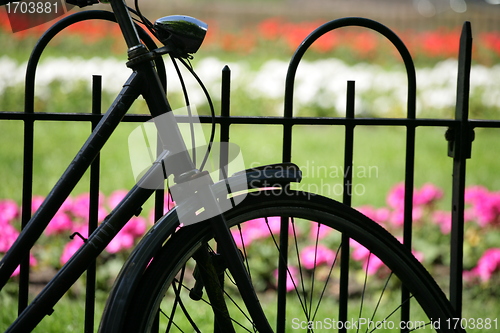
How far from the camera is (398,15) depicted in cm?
1112

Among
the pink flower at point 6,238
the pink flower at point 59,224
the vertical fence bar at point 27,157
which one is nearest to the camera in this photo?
the vertical fence bar at point 27,157

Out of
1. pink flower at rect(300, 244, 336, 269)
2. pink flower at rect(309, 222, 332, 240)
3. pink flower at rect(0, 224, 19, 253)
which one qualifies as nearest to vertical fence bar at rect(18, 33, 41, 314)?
pink flower at rect(0, 224, 19, 253)

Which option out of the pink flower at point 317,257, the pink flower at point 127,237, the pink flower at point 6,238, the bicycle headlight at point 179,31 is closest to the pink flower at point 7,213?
the pink flower at point 6,238

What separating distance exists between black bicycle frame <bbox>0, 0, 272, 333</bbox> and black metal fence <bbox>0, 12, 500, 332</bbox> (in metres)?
0.33

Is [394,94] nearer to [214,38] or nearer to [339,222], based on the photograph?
[214,38]

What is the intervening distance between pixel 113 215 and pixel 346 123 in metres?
0.75

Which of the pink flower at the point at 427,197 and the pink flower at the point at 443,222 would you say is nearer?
the pink flower at the point at 443,222

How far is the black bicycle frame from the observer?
114cm

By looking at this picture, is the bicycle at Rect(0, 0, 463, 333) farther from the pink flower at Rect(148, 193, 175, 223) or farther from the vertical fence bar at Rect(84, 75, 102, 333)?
the vertical fence bar at Rect(84, 75, 102, 333)

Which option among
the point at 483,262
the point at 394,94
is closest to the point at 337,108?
the point at 394,94

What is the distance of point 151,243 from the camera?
1129 millimetres

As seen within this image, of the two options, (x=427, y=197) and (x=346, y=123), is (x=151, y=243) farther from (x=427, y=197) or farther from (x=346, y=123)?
(x=427, y=197)

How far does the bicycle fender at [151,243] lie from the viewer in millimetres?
1091

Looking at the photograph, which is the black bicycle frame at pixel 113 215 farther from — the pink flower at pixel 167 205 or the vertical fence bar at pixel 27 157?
the vertical fence bar at pixel 27 157
